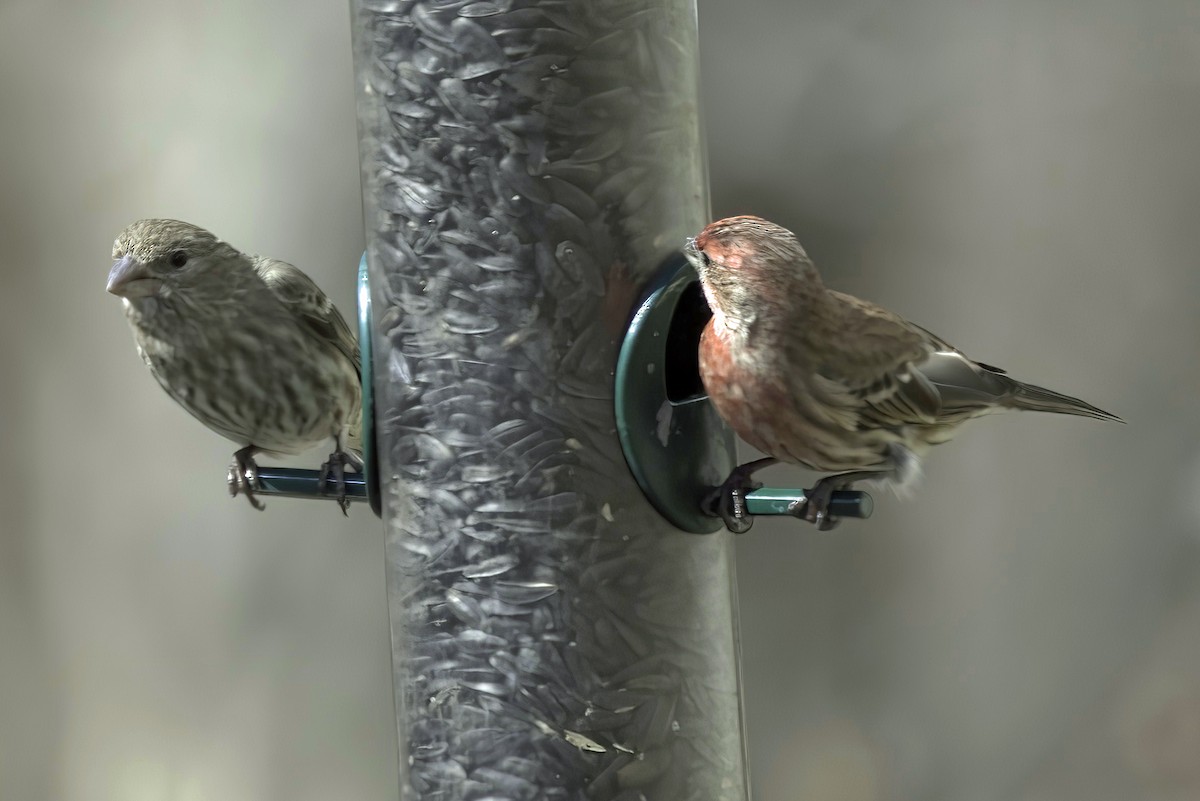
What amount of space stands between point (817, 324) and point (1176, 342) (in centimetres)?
316

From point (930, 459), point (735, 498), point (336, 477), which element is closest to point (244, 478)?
point (336, 477)

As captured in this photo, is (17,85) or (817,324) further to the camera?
(17,85)

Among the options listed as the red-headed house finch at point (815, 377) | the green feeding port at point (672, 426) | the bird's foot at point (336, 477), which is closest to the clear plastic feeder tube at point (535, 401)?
the green feeding port at point (672, 426)

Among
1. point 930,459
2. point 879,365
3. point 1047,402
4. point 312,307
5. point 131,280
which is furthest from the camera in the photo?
point 930,459

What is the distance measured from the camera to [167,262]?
386 centimetres

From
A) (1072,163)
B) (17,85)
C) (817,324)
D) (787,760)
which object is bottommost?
(787,760)

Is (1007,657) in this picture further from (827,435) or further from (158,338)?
(158,338)

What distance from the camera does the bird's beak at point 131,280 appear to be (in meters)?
3.75

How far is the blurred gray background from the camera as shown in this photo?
577 centimetres

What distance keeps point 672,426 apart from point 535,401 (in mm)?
302

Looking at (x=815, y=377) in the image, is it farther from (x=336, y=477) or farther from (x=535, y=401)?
(x=336, y=477)

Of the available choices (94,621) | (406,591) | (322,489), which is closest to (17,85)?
(94,621)

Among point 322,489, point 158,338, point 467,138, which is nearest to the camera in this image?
point 467,138

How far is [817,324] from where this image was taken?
311 cm
